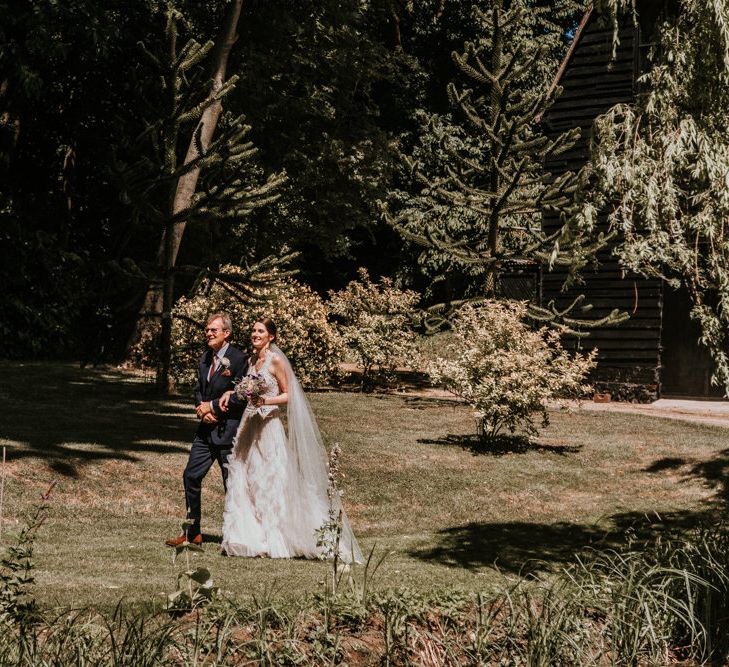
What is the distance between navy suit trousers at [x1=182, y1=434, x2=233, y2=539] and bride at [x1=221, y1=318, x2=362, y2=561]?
0.40ft

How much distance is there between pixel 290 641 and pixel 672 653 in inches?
93.2

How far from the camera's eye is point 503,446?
15.9 metres

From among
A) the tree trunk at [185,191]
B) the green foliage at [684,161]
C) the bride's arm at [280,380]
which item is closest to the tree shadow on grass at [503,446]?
the tree trunk at [185,191]

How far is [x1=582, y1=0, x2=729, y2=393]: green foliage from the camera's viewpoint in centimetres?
735

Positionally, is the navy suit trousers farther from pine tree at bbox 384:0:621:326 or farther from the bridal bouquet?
pine tree at bbox 384:0:621:326

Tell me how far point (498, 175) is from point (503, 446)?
377 inches

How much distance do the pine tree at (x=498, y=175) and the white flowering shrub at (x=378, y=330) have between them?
1891 mm

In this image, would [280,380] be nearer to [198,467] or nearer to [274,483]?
[274,483]

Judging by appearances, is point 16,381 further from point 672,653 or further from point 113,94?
point 672,653

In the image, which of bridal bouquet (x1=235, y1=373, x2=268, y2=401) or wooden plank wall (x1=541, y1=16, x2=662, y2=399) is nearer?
bridal bouquet (x1=235, y1=373, x2=268, y2=401)

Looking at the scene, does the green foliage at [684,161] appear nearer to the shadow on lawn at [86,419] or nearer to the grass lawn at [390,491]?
the grass lawn at [390,491]

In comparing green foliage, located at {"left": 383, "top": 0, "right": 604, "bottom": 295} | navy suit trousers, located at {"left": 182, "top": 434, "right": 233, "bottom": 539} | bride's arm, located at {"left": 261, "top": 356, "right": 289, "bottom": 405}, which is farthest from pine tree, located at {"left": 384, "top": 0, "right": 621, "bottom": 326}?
navy suit trousers, located at {"left": 182, "top": 434, "right": 233, "bottom": 539}

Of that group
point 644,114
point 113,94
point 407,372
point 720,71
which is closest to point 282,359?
point 644,114

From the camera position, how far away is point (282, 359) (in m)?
8.98
